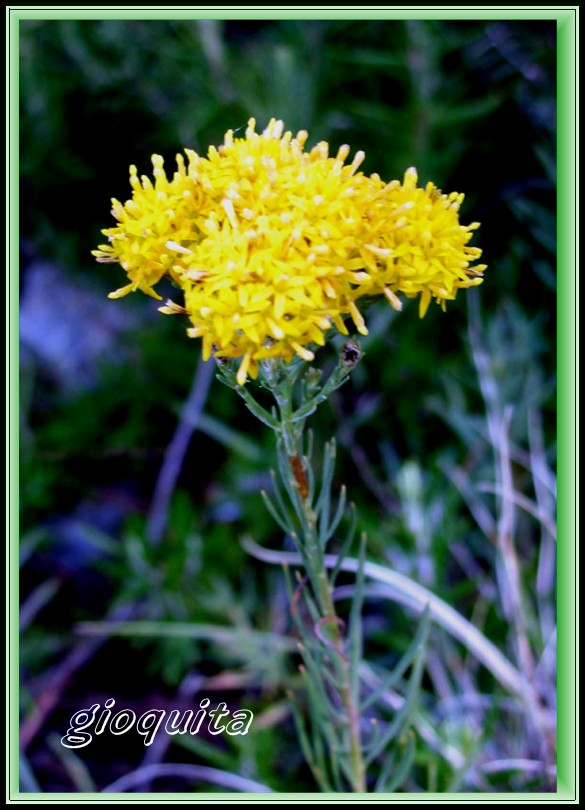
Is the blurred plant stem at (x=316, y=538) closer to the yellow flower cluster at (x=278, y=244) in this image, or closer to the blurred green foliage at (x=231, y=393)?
the yellow flower cluster at (x=278, y=244)

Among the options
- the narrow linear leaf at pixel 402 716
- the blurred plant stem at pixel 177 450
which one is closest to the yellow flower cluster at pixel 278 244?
the narrow linear leaf at pixel 402 716

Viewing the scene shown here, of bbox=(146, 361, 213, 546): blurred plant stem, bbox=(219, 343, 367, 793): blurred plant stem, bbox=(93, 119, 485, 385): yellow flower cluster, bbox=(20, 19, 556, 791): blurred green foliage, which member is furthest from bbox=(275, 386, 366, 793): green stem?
bbox=(146, 361, 213, 546): blurred plant stem

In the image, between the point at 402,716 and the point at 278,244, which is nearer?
the point at 278,244

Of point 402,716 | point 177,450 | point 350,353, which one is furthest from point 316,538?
point 177,450

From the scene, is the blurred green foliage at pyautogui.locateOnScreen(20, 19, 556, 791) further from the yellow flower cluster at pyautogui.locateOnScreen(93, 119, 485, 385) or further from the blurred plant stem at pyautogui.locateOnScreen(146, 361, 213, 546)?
the yellow flower cluster at pyautogui.locateOnScreen(93, 119, 485, 385)

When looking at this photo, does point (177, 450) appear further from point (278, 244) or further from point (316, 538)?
point (278, 244)

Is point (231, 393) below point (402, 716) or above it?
above
